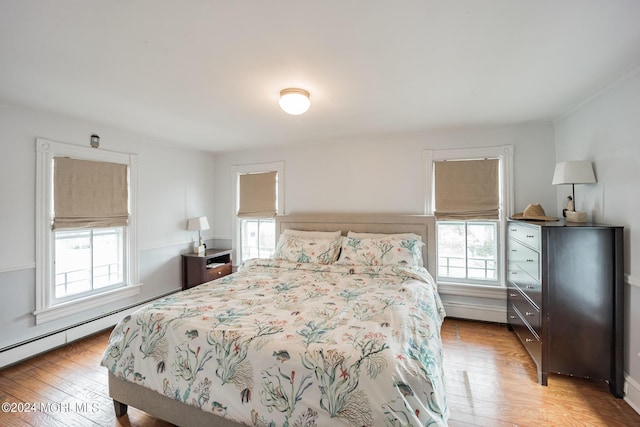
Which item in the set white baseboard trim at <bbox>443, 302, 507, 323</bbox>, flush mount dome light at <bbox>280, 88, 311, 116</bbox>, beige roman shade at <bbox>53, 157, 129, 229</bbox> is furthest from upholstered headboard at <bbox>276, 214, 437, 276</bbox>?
beige roman shade at <bbox>53, 157, 129, 229</bbox>

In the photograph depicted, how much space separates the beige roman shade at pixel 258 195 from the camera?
14.1 ft

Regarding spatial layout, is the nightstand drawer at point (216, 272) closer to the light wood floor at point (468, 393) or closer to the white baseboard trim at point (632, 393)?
the light wood floor at point (468, 393)

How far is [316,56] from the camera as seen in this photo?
5.69 feet

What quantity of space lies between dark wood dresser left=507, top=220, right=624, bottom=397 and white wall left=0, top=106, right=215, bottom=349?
13.9 feet

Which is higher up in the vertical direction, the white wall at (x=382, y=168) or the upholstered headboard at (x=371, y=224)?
the white wall at (x=382, y=168)

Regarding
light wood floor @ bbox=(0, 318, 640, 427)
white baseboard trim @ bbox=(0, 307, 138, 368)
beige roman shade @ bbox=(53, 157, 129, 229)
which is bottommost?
light wood floor @ bbox=(0, 318, 640, 427)

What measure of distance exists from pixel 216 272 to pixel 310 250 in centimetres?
168

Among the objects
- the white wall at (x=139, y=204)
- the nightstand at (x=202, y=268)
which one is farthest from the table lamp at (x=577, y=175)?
the white wall at (x=139, y=204)

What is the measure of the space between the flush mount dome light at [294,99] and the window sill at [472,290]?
2.65 m

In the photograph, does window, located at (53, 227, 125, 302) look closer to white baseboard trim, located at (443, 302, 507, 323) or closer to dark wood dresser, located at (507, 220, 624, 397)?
white baseboard trim, located at (443, 302, 507, 323)

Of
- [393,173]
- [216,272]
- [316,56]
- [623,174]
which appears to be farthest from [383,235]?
[216,272]

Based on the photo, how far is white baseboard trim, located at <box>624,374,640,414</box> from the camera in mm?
1893

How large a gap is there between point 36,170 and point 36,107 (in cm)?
57

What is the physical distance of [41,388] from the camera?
2.18 meters
